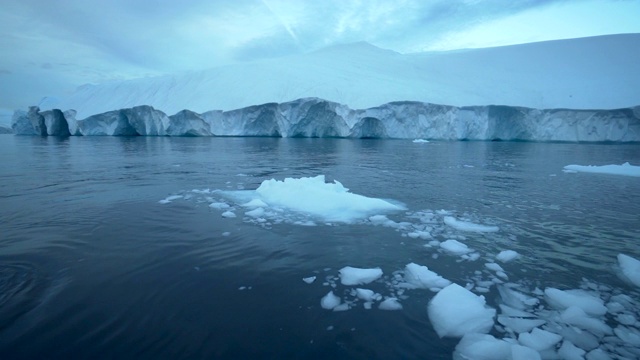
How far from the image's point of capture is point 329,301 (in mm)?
2584

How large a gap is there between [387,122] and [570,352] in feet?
105

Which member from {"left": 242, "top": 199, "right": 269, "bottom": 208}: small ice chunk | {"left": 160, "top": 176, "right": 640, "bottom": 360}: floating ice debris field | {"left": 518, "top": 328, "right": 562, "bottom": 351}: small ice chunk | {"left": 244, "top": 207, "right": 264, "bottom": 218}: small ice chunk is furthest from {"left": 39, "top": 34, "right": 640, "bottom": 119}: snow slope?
{"left": 518, "top": 328, "right": 562, "bottom": 351}: small ice chunk

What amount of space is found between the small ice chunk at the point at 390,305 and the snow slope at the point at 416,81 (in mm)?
33681

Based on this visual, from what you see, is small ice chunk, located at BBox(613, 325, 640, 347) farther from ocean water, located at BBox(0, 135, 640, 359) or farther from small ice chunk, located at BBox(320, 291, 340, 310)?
small ice chunk, located at BBox(320, 291, 340, 310)

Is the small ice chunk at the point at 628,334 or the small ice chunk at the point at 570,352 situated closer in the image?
the small ice chunk at the point at 570,352

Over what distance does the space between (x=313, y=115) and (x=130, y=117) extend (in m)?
20.5

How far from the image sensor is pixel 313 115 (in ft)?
103

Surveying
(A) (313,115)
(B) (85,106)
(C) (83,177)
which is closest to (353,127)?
(A) (313,115)

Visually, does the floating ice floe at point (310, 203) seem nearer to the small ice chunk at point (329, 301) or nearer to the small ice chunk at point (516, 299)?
the small ice chunk at point (329, 301)

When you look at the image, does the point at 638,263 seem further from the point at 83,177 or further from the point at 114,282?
the point at 83,177

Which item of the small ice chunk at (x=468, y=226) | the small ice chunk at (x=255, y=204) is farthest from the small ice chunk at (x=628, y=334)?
the small ice chunk at (x=255, y=204)

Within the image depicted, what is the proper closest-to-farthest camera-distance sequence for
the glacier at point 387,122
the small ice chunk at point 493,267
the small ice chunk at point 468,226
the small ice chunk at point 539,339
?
the small ice chunk at point 539,339, the small ice chunk at point 493,267, the small ice chunk at point 468,226, the glacier at point 387,122

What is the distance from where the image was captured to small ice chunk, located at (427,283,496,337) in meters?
2.24

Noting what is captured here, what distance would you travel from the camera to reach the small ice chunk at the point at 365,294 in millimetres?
2642
